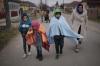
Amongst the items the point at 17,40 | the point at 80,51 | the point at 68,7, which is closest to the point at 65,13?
the point at 68,7

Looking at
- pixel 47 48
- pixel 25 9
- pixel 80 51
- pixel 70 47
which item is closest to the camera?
pixel 25 9

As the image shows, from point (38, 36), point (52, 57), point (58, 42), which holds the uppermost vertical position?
point (38, 36)

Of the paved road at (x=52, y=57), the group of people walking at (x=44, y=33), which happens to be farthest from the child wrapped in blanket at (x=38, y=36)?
the paved road at (x=52, y=57)

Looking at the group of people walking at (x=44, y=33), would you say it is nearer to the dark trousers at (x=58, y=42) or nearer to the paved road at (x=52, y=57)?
the dark trousers at (x=58, y=42)

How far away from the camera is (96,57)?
7.90 metres

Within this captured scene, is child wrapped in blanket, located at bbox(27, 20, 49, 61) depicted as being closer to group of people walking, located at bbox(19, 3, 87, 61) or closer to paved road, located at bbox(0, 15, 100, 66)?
group of people walking, located at bbox(19, 3, 87, 61)

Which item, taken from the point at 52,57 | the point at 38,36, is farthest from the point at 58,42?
the point at 38,36

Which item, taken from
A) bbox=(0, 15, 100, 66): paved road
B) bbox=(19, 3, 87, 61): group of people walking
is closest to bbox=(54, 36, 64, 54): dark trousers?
bbox=(19, 3, 87, 61): group of people walking

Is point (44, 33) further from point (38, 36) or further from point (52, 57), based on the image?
point (52, 57)

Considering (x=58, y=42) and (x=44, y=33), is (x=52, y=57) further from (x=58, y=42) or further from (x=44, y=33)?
(x=44, y=33)

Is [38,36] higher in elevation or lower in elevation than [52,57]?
higher

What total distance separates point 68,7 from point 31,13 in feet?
4.92

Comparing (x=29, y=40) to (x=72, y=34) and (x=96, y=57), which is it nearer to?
(x=72, y=34)

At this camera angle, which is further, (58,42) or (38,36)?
(58,42)
